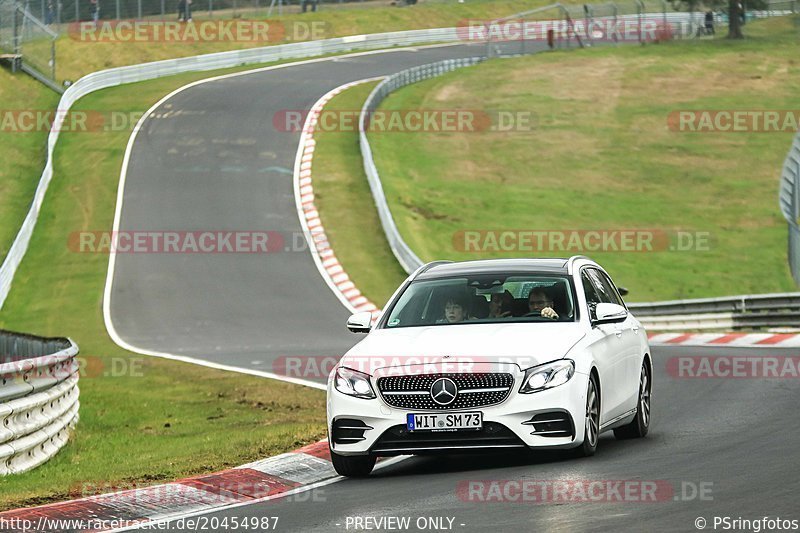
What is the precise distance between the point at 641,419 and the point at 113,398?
9.64 meters

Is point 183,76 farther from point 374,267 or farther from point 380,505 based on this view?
point 380,505

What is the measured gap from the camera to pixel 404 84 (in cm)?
5866

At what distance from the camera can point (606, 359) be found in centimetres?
1118

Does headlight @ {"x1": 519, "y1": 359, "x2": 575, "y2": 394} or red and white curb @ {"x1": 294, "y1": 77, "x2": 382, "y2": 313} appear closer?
headlight @ {"x1": 519, "y1": 359, "x2": 575, "y2": 394}

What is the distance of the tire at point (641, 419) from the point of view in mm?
12203

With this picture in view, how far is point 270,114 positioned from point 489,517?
44068 millimetres

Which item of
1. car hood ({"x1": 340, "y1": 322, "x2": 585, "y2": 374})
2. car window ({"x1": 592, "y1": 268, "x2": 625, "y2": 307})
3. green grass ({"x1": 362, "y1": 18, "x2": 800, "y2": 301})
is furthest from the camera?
green grass ({"x1": 362, "y1": 18, "x2": 800, "y2": 301})

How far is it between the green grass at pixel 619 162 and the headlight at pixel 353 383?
74.0 ft

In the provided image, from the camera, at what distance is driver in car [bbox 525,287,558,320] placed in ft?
36.9

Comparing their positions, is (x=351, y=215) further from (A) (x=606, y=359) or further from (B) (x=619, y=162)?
(A) (x=606, y=359)

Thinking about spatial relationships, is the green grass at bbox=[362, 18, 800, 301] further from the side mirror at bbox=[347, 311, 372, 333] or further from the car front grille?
the car front grille

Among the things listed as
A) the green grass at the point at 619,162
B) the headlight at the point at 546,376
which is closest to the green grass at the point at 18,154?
the green grass at the point at 619,162

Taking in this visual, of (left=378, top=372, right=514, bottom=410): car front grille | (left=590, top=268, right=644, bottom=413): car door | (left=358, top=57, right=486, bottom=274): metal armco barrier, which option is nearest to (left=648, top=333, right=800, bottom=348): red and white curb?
(left=358, top=57, right=486, bottom=274): metal armco barrier

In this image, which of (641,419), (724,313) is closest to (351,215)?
(724,313)
